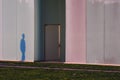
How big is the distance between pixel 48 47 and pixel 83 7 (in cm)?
554

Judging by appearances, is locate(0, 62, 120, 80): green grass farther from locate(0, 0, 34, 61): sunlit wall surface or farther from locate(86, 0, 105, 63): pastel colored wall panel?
locate(0, 0, 34, 61): sunlit wall surface

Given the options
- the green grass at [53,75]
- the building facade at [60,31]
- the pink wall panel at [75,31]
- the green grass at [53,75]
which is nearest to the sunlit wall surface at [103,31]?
the building facade at [60,31]

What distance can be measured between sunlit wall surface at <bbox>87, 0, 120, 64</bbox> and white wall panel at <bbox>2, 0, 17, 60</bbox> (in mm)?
5709

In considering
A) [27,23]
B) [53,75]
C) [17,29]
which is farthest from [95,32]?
[53,75]

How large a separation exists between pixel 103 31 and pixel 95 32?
553 mm

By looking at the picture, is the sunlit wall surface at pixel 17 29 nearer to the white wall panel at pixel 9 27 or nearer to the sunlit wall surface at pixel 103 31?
the white wall panel at pixel 9 27

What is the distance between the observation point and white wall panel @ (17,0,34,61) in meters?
27.9

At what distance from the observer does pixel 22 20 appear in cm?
2803

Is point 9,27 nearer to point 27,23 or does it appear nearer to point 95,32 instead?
point 27,23

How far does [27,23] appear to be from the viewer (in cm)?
2795

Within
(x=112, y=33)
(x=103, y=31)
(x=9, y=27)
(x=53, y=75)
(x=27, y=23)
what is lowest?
(x=53, y=75)

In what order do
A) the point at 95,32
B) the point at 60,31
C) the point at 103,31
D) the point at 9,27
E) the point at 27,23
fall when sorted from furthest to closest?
the point at 60,31 < the point at 9,27 < the point at 27,23 < the point at 95,32 < the point at 103,31

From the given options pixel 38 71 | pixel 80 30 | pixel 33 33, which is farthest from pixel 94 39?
pixel 38 71

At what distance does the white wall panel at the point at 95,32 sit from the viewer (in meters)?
25.9
